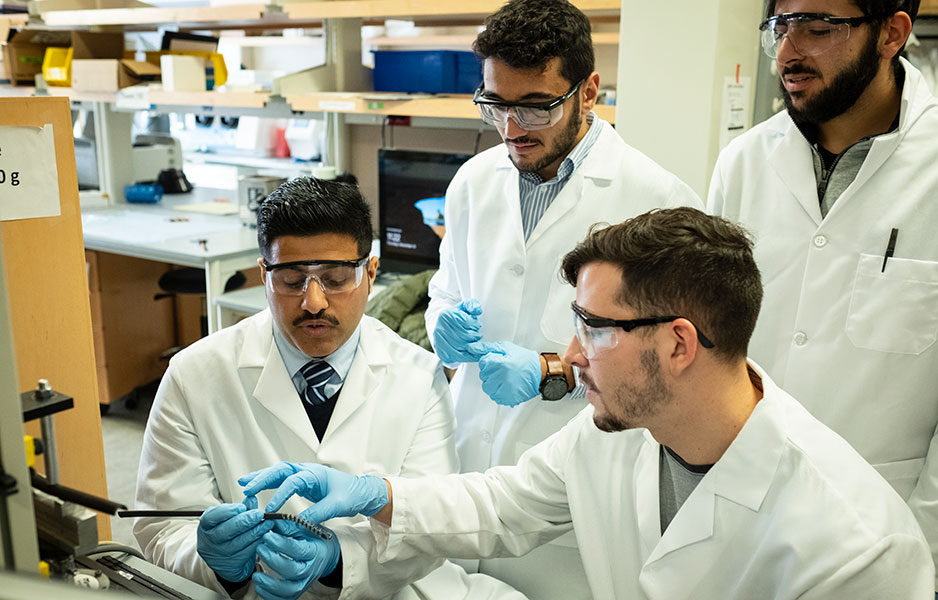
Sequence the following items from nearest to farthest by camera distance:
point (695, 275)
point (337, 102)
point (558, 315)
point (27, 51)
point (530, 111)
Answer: point (695, 275) < point (530, 111) < point (558, 315) < point (337, 102) < point (27, 51)

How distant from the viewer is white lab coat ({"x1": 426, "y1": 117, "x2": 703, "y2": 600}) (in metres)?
1.70

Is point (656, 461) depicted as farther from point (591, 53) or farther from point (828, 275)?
point (591, 53)

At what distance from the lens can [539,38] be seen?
154 centimetres

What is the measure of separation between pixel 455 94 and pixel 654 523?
2.26m

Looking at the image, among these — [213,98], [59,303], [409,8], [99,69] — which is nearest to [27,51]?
[99,69]

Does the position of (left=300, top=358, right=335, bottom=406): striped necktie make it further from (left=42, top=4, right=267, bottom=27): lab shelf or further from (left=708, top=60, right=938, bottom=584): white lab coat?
(left=42, top=4, right=267, bottom=27): lab shelf

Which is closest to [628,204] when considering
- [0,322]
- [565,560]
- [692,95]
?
[692,95]

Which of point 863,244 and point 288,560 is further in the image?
point 863,244

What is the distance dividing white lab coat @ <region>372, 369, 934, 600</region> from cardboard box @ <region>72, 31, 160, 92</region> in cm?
318

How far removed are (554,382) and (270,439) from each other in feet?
1.88

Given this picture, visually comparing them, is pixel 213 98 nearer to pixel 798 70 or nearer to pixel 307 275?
pixel 307 275

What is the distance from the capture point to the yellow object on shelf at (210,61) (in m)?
3.76

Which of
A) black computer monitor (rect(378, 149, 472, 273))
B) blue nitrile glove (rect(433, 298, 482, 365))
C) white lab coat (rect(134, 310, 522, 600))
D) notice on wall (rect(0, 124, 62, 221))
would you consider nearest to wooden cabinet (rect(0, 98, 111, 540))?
notice on wall (rect(0, 124, 62, 221))

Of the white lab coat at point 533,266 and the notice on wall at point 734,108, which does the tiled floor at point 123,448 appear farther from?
the notice on wall at point 734,108
